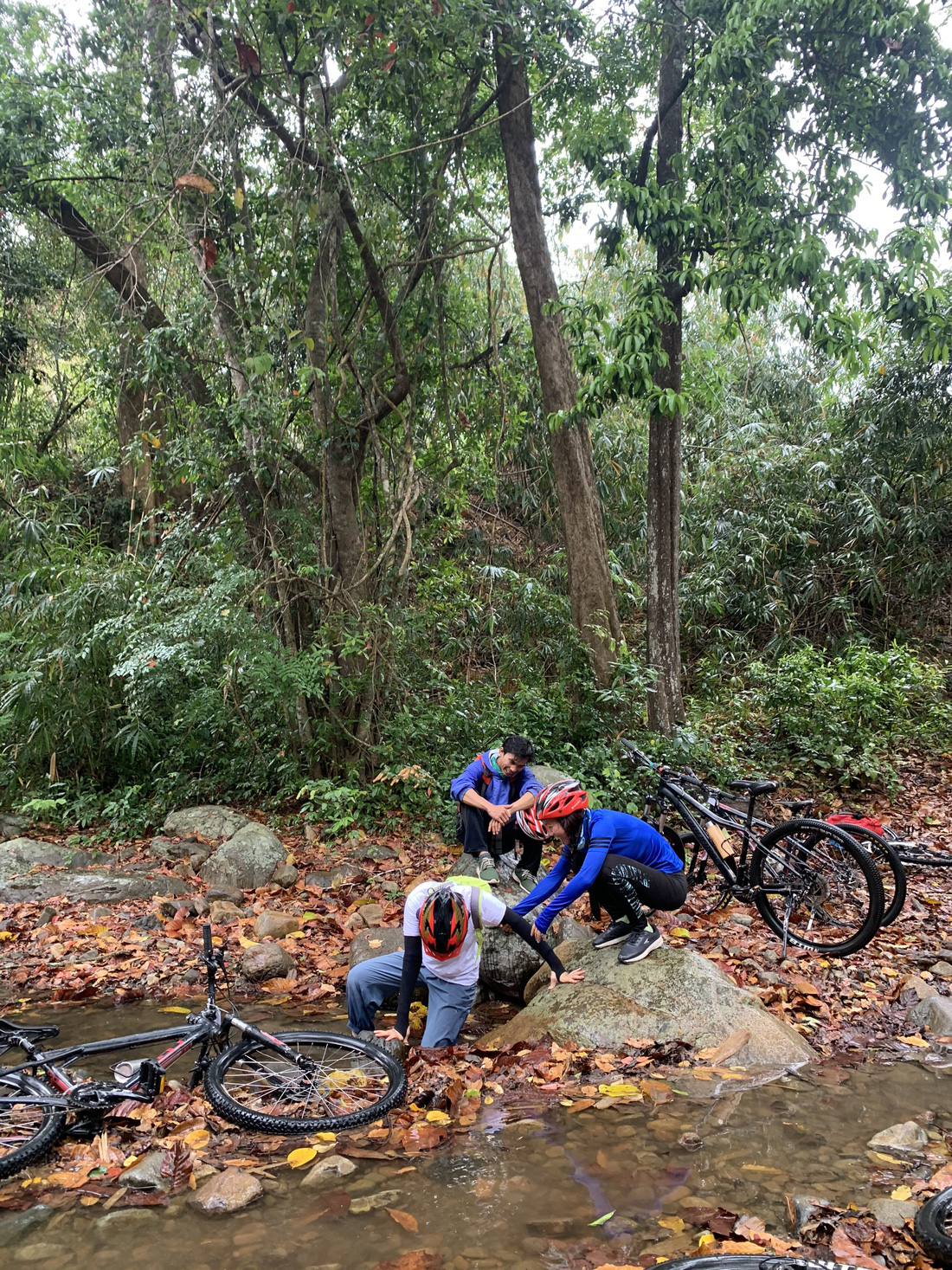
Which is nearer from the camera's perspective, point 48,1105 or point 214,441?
point 48,1105

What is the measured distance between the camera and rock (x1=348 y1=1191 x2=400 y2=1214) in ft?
10.2

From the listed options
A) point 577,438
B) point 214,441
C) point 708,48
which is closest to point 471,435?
point 577,438

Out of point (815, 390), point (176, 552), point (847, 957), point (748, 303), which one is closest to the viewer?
point (847, 957)

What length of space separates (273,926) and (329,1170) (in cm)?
307

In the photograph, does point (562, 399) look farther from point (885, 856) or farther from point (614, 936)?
point (614, 936)

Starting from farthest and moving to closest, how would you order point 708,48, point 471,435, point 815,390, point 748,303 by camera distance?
point 815,390 < point 471,435 < point 708,48 < point 748,303

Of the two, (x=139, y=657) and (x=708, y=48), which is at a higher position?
(x=708, y=48)

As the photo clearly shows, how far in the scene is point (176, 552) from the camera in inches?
354

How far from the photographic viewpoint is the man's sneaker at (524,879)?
6.27 meters

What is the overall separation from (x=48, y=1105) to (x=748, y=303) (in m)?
7.19

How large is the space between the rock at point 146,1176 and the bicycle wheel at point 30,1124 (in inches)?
13.6

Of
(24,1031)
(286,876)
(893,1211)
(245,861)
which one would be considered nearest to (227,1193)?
(24,1031)

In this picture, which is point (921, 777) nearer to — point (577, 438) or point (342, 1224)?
point (577, 438)

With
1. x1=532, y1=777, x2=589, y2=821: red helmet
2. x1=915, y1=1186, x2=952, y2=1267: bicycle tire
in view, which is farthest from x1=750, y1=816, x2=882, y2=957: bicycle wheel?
x1=915, y1=1186, x2=952, y2=1267: bicycle tire
